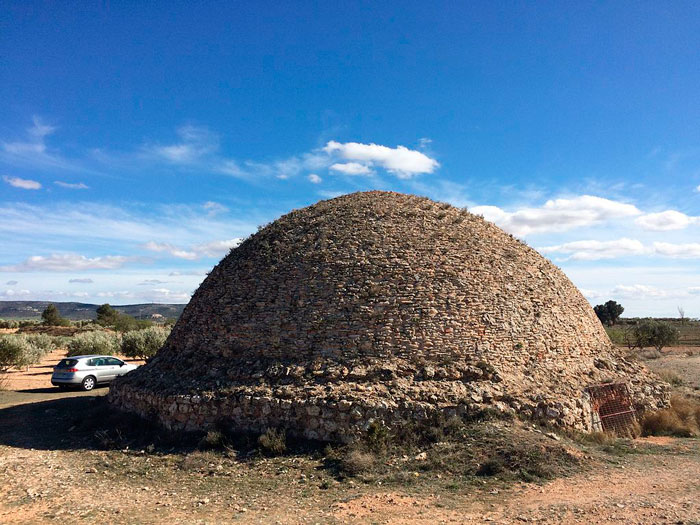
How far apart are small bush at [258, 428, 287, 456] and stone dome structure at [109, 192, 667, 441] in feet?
1.16

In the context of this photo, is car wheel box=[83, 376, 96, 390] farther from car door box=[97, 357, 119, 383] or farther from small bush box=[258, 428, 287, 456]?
small bush box=[258, 428, 287, 456]

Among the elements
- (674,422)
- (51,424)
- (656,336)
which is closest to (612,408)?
(674,422)

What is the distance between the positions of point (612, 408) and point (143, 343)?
2716 centimetres

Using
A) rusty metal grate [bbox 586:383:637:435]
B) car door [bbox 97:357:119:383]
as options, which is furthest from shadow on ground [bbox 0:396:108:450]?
rusty metal grate [bbox 586:383:637:435]

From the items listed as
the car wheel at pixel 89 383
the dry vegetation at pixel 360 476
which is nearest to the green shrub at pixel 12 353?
the car wheel at pixel 89 383

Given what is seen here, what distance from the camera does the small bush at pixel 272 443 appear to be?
10.2m

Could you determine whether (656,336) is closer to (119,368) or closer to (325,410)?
(325,410)

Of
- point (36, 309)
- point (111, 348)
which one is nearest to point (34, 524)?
point (111, 348)

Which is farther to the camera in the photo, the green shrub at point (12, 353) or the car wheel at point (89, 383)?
the green shrub at point (12, 353)

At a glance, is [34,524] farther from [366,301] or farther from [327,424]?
[366,301]

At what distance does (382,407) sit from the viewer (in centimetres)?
1045

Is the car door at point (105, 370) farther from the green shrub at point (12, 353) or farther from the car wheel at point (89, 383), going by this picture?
the green shrub at point (12, 353)

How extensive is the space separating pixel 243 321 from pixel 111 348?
2440 centimetres

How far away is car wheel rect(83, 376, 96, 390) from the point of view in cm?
2028
